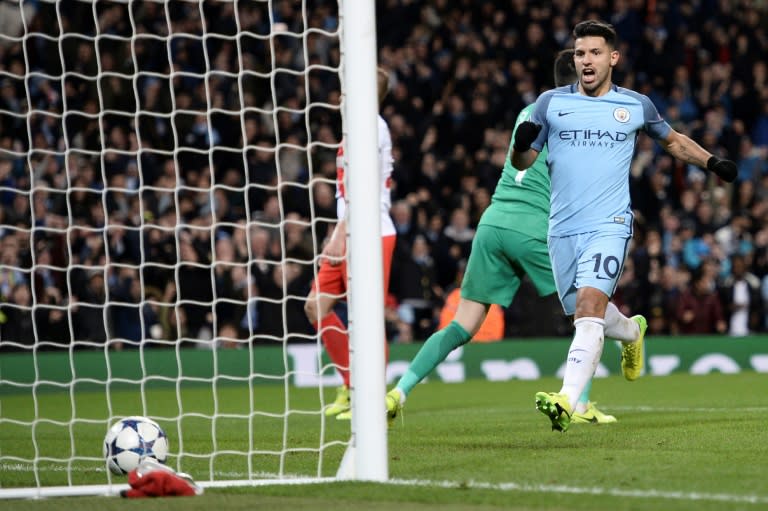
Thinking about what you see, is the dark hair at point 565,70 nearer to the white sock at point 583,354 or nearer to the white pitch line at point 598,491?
the white sock at point 583,354

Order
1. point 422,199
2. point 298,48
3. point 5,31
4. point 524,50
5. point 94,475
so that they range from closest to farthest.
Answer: point 94,475, point 5,31, point 422,199, point 298,48, point 524,50

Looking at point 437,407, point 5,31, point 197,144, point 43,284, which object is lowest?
point 437,407

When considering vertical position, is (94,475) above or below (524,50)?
below

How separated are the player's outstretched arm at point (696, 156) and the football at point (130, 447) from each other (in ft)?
10.6

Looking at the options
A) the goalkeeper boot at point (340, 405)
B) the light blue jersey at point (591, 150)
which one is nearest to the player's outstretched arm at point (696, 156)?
the light blue jersey at point (591, 150)

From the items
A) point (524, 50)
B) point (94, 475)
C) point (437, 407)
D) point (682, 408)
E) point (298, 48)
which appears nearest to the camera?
point (94, 475)

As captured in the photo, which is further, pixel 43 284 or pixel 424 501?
pixel 43 284

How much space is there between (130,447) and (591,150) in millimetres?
2838

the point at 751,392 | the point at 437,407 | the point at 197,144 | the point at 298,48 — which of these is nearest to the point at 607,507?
the point at 437,407

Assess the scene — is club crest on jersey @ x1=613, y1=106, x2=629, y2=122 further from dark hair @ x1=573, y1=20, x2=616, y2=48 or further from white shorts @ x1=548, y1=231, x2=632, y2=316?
white shorts @ x1=548, y1=231, x2=632, y2=316

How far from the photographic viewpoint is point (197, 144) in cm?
1598

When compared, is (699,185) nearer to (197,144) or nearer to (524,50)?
(524,50)

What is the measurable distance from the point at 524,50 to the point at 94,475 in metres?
15.6

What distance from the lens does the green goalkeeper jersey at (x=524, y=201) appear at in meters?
8.22
